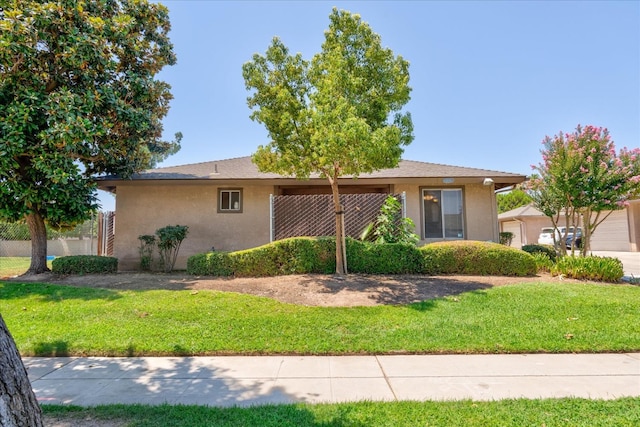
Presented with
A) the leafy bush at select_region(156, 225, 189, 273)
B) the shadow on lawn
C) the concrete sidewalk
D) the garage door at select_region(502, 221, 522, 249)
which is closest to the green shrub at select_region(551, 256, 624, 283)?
the concrete sidewalk

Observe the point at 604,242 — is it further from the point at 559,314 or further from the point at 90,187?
the point at 90,187

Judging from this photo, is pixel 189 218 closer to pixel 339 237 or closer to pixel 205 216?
pixel 205 216

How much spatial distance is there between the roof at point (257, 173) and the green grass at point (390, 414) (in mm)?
8033

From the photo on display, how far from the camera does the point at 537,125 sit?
13109mm

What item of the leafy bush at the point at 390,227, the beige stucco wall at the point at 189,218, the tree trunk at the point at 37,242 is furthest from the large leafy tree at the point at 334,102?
the tree trunk at the point at 37,242

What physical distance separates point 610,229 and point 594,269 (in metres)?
20.6

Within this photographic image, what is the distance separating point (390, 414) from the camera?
291cm

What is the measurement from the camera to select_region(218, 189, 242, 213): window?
1184 centimetres

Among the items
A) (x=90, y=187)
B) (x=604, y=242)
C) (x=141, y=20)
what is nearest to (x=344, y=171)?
(x=90, y=187)

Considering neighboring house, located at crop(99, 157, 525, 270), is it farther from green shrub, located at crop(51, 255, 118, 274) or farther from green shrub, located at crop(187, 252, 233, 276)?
green shrub, located at crop(187, 252, 233, 276)

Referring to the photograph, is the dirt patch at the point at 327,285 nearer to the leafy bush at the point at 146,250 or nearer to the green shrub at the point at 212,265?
the green shrub at the point at 212,265

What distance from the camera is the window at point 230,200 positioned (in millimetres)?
11840

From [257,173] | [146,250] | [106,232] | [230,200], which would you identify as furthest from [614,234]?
[106,232]

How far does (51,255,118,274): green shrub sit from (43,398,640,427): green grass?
25.5ft
